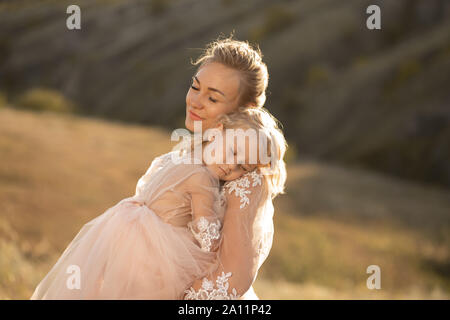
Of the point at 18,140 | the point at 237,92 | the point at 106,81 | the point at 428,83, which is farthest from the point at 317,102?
the point at 237,92

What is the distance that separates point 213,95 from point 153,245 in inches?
Result: 38.5

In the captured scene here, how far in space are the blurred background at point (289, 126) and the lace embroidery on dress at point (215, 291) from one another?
2.66 m

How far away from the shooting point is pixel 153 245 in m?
3.06

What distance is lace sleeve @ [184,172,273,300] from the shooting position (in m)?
3.04

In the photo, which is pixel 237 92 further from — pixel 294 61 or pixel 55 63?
pixel 55 63

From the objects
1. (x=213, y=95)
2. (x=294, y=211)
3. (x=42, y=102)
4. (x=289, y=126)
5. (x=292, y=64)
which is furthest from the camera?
(x=292, y=64)

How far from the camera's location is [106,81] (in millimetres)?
48688

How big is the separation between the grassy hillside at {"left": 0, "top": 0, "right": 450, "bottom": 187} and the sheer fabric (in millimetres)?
11688

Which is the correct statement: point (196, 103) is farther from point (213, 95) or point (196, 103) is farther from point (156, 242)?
point (156, 242)

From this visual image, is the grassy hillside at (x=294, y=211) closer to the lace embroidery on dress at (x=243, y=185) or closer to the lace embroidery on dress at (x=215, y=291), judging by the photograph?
the lace embroidery on dress at (x=215, y=291)

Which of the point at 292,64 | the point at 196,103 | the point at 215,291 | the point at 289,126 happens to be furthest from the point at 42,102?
the point at 215,291

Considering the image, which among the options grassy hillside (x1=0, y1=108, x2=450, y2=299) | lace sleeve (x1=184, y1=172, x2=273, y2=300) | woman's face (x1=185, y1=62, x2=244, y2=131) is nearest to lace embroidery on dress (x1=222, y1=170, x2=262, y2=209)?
lace sleeve (x1=184, y1=172, x2=273, y2=300)

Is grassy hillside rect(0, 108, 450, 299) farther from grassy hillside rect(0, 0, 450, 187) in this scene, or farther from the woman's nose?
the woman's nose

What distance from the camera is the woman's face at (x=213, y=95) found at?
3.30m
